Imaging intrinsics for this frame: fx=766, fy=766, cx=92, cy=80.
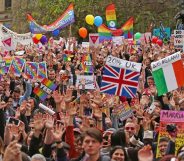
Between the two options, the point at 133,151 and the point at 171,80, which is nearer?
the point at 133,151

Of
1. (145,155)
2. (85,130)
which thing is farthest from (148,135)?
(85,130)

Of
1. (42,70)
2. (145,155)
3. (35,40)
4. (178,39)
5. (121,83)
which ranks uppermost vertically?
(35,40)

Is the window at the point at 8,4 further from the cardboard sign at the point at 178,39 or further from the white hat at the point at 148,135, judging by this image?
the white hat at the point at 148,135

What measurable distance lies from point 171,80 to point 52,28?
18.7m

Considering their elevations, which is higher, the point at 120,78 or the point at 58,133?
the point at 120,78

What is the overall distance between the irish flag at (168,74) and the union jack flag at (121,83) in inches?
26.4

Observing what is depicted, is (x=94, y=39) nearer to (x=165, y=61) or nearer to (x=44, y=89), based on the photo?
(x=44, y=89)

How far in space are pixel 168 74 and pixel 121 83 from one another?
3.09 ft

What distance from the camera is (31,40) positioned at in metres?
30.0

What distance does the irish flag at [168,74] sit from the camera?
35.5 feet

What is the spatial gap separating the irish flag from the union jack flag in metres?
0.67

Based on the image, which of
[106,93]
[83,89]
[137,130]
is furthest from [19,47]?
[137,130]

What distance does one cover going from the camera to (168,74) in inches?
432

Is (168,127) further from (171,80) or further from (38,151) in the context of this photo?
(171,80)
